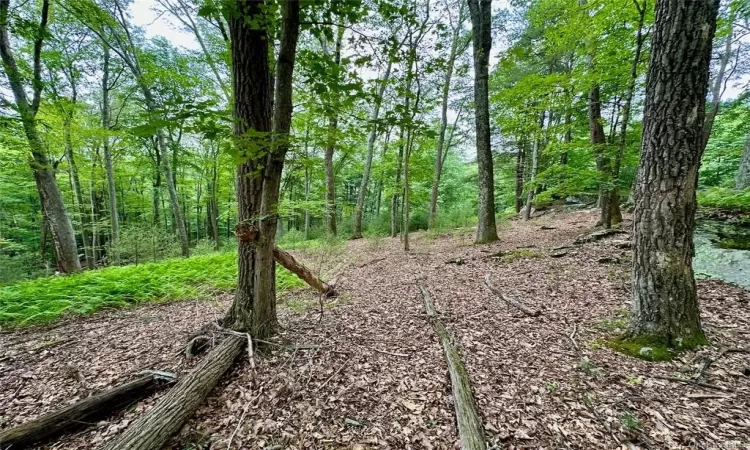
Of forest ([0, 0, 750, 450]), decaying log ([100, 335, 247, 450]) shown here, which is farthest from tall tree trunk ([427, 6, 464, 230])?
decaying log ([100, 335, 247, 450])

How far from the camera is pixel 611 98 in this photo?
709 centimetres

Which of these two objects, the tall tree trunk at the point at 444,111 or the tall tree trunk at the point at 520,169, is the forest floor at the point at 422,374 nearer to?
the tall tree trunk at the point at 444,111

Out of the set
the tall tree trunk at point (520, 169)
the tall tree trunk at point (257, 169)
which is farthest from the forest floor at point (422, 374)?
the tall tree trunk at point (520, 169)

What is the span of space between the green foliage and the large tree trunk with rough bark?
557cm

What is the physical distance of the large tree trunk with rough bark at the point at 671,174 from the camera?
7.93 ft

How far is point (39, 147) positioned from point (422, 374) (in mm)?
10095

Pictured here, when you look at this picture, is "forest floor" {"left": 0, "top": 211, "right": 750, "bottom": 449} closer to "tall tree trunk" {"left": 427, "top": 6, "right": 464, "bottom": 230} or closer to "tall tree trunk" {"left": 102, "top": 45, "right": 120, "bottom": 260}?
"tall tree trunk" {"left": 102, "top": 45, "right": 120, "bottom": 260}

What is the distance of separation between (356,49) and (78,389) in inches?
172

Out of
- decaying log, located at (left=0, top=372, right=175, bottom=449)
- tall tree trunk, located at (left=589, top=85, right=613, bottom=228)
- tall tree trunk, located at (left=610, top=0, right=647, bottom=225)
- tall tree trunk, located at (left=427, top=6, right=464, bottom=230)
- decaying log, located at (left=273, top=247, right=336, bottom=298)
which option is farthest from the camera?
tall tree trunk, located at (left=427, top=6, right=464, bottom=230)

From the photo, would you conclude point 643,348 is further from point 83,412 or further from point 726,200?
point 726,200

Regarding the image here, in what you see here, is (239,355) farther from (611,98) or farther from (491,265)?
(611,98)

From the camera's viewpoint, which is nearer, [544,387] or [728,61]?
[544,387]

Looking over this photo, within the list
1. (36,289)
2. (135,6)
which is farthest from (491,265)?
(135,6)

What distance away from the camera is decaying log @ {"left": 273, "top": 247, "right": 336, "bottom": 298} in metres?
4.17
